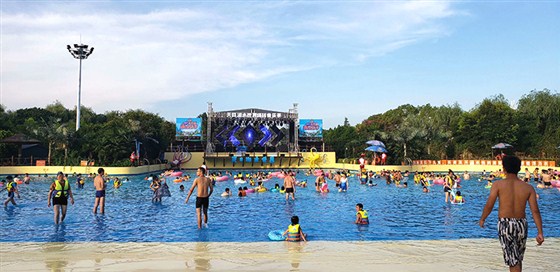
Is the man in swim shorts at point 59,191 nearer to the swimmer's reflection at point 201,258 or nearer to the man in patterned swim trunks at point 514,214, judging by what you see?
the swimmer's reflection at point 201,258

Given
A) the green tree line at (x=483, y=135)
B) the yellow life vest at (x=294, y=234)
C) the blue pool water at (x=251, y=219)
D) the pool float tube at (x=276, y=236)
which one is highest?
the green tree line at (x=483, y=135)

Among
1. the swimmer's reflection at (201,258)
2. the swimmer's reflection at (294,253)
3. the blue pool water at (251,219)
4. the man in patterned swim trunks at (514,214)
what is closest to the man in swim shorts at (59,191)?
the blue pool water at (251,219)

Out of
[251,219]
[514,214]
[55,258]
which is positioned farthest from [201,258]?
[251,219]

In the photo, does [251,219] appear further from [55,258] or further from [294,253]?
[55,258]

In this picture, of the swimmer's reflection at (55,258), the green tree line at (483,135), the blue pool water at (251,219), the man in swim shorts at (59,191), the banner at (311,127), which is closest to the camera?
the swimmer's reflection at (55,258)

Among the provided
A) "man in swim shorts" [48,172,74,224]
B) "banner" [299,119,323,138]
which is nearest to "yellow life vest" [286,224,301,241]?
"man in swim shorts" [48,172,74,224]

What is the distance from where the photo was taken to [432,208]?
17250 millimetres

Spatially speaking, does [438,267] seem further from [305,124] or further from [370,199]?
[305,124]

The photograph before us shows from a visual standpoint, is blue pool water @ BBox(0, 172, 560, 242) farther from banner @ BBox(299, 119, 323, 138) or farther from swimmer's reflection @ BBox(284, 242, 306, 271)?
banner @ BBox(299, 119, 323, 138)

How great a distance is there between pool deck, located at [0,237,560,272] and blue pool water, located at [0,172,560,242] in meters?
2.22

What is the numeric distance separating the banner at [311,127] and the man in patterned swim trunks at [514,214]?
51273mm

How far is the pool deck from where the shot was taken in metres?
6.14

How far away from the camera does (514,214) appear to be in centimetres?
478

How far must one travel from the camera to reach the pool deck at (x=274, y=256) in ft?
20.2
